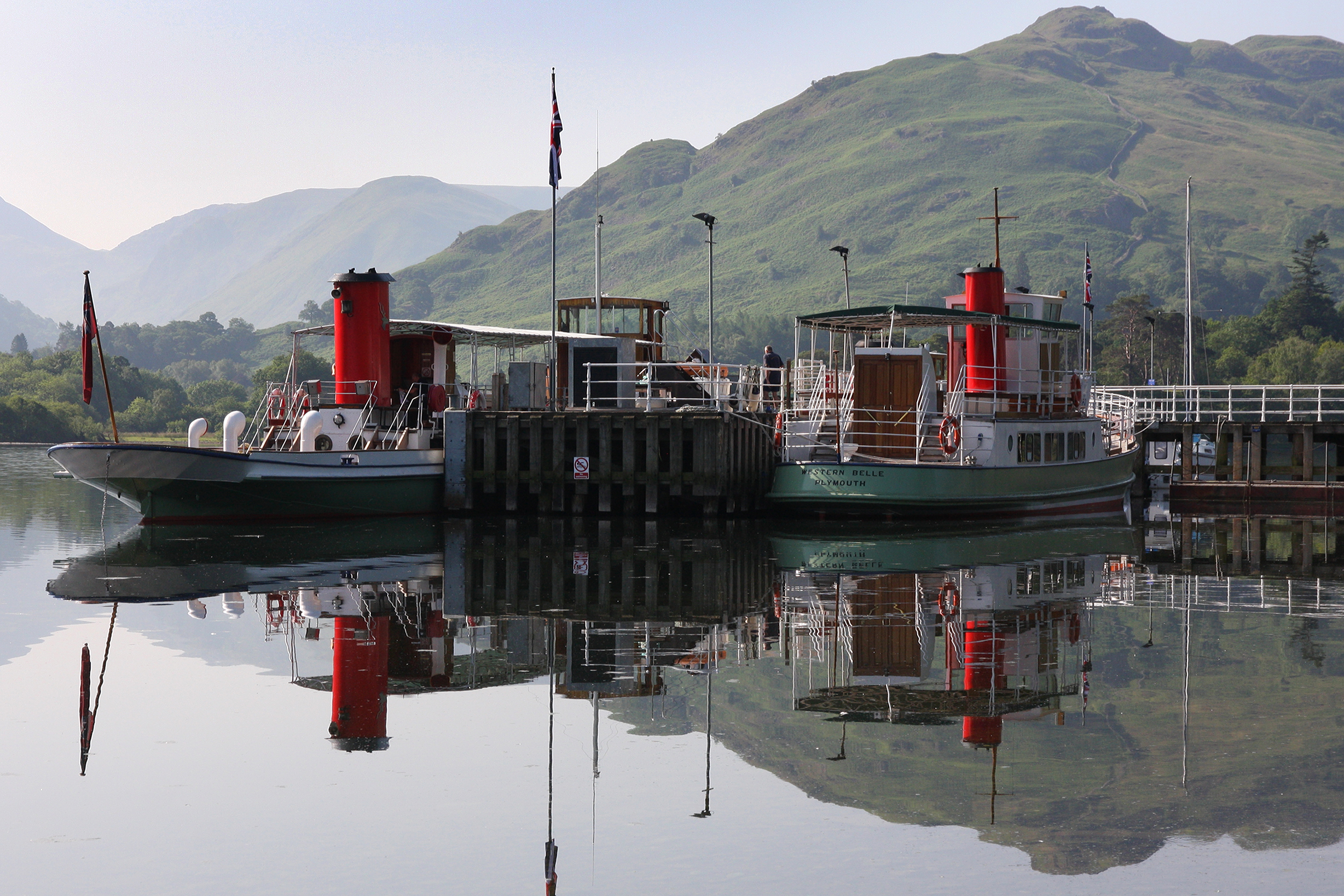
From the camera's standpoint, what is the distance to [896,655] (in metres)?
12.3

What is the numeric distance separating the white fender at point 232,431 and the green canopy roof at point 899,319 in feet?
39.8

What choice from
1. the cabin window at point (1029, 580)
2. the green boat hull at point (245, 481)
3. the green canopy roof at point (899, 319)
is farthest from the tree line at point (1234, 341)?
the cabin window at point (1029, 580)

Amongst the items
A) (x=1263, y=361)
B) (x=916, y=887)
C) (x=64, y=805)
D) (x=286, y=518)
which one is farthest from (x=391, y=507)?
(x=1263, y=361)

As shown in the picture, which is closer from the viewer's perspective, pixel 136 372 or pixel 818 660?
pixel 818 660

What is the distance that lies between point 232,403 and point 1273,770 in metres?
141

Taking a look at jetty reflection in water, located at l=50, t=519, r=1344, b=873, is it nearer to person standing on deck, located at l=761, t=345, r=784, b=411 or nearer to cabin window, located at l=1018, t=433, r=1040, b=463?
cabin window, located at l=1018, t=433, r=1040, b=463

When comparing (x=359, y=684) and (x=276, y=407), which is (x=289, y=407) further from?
(x=359, y=684)

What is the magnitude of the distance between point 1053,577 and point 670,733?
10530mm

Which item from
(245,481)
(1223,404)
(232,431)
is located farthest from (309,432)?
(1223,404)

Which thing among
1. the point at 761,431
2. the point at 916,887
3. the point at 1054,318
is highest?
the point at 1054,318

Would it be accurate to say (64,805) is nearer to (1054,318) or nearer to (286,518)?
(286,518)

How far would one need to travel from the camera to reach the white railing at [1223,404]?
135 feet

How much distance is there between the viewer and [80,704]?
10484 mm

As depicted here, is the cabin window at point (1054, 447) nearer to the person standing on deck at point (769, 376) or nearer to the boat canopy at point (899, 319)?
the boat canopy at point (899, 319)
